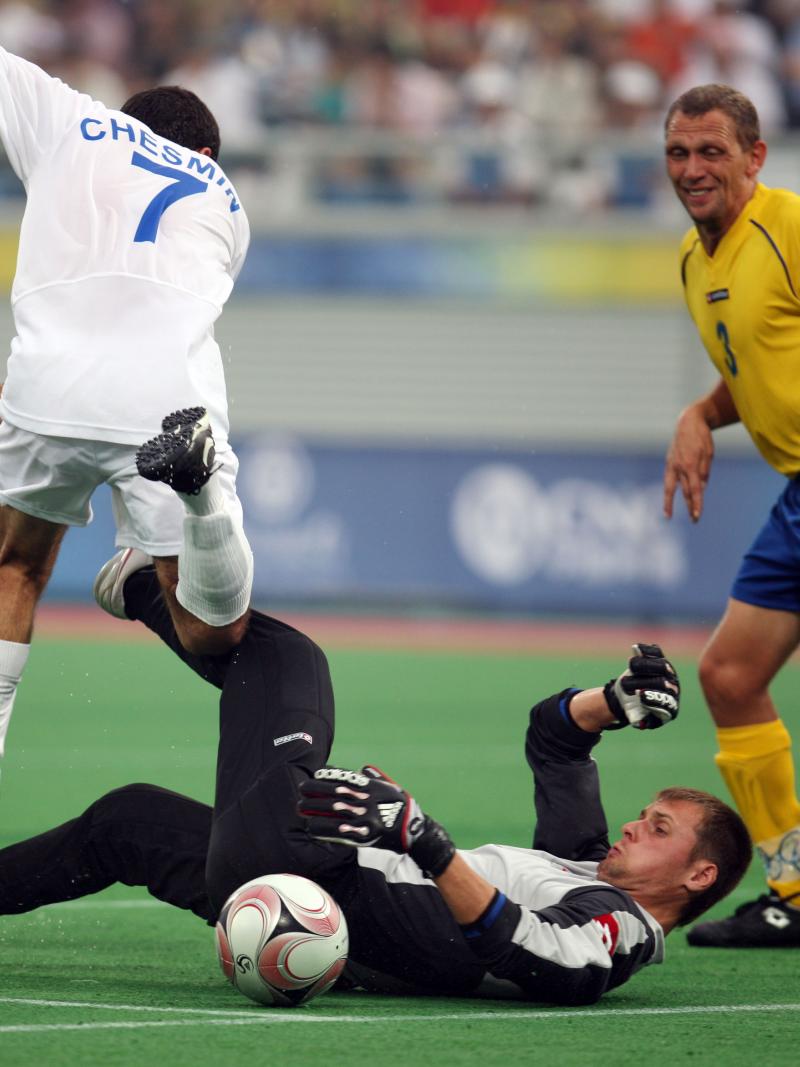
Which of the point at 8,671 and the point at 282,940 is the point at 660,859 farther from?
the point at 8,671

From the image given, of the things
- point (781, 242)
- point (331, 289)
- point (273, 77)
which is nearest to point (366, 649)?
point (331, 289)

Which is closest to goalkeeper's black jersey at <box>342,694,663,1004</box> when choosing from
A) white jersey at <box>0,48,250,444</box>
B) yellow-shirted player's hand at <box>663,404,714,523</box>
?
white jersey at <box>0,48,250,444</box>

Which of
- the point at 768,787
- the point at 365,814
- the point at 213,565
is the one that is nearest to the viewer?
the point at 365,814

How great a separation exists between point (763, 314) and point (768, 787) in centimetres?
152

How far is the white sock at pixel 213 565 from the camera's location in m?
4.59

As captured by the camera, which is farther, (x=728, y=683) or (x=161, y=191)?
(x=728, y=683)

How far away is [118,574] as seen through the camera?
17.5ft

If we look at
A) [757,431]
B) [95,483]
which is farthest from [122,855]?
[757,431]

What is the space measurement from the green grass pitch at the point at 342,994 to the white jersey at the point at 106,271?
1491 mm

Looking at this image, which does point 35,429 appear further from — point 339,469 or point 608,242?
point 608,242

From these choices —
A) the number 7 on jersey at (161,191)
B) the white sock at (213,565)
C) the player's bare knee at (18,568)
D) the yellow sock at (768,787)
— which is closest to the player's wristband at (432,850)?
the white sock at (213,565)

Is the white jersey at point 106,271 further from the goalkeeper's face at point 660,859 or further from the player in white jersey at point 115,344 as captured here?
the goalkeeper's face at point 660,859

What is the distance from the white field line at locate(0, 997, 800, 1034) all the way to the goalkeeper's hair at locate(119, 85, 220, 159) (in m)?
2.54

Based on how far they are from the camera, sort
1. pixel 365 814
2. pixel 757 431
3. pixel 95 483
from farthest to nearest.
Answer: pixel 757 431 < pixel 95 483 < pixel 365 814
